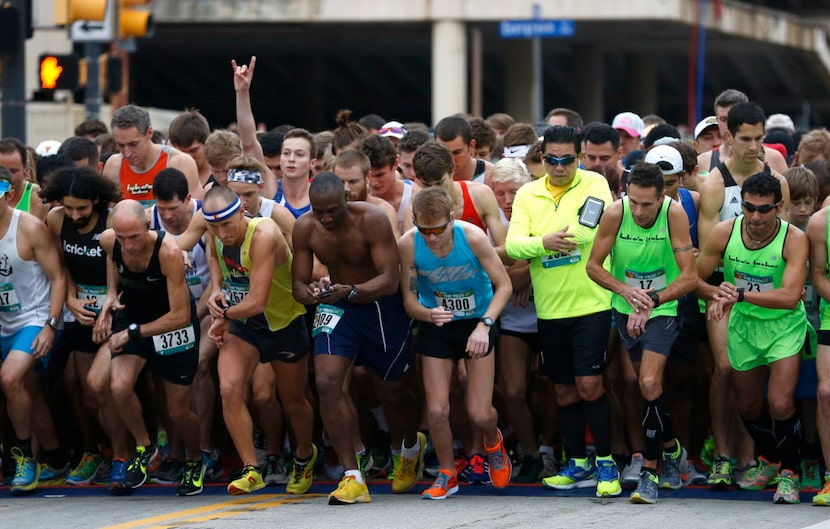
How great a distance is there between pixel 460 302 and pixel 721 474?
1924 mm

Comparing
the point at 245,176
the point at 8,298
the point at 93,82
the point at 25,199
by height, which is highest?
the point at 93,82

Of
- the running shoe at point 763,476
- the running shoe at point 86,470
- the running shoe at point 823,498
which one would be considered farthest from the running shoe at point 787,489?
the running shoe at point 86,470

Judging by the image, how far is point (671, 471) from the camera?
30.5 ft

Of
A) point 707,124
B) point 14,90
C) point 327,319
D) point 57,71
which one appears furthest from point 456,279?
point 57,71

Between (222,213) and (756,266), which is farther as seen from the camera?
(222,213)

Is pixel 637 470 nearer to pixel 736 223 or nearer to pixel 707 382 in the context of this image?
pixel 707 382

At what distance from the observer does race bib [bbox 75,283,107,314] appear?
9945 millimetres

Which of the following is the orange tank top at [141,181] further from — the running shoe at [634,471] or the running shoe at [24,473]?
the running shoe at [634,471]

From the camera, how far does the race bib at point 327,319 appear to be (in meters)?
9.18

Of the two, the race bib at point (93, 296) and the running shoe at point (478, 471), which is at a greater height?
the race bib at point (93, 296)

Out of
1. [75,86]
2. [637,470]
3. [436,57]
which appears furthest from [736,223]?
[436,57]

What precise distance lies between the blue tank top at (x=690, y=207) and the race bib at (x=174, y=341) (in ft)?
10.6

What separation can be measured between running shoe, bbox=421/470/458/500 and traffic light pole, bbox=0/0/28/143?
775 cm

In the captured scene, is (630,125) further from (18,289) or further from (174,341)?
(18,289)
